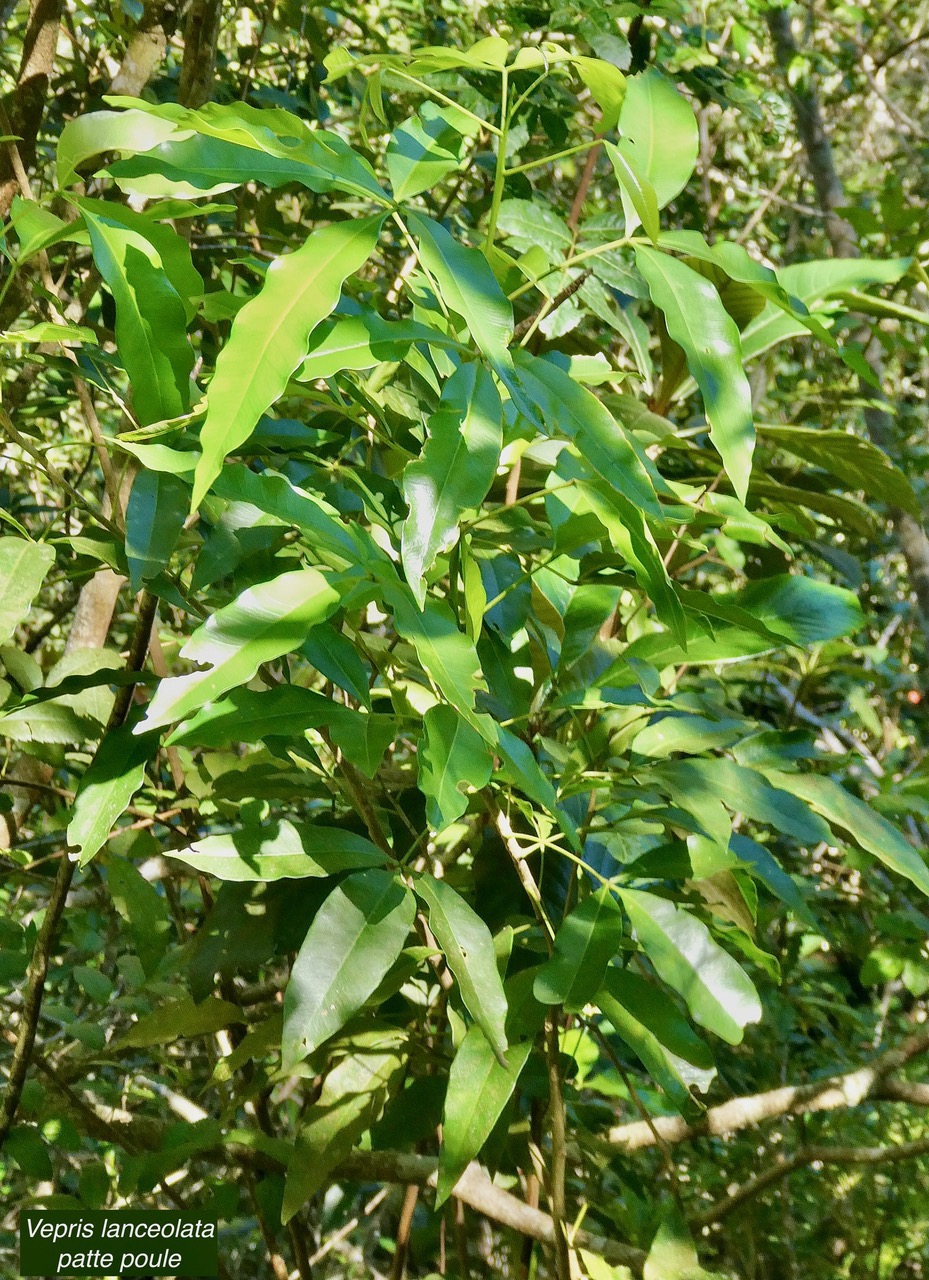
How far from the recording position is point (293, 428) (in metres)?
0.72

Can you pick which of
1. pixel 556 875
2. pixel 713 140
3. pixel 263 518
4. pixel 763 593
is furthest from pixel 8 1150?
pixel 713 140

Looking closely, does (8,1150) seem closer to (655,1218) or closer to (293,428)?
(655,1218)

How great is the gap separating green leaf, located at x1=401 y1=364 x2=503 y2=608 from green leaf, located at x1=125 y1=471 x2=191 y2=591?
0.57 feet

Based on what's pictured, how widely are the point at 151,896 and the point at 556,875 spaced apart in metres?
0.37

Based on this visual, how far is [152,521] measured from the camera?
0.58 meters

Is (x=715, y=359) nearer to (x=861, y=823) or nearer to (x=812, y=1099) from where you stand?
(x=861, y=823)

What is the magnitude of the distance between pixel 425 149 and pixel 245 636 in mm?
285

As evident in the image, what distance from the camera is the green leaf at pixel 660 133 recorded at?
564 millimetres

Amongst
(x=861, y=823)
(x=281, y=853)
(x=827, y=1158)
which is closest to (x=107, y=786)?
(x=281, y=853)

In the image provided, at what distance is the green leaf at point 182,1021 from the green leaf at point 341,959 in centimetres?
33

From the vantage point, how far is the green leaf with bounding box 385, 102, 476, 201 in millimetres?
547

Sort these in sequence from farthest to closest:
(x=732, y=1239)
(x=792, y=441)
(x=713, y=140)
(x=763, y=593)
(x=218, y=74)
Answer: (x=713, y=140) → (x=218, y=74) → (x=732, y=1239) → (x=792, y=441) → (x=763, y=593)

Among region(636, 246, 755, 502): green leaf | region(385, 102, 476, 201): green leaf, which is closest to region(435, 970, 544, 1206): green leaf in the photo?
region(636, 246, 755, 502): green leaf

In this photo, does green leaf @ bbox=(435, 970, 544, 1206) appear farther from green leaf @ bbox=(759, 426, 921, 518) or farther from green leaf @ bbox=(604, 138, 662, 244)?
green leaf @ bbox=(759, 426, 921, 518)
